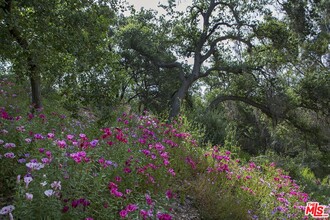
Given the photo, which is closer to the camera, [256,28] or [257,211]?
[257,211]

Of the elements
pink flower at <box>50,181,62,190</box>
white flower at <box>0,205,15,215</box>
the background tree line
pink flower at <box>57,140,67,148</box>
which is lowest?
white flower at <box>0,205,15,215</box>

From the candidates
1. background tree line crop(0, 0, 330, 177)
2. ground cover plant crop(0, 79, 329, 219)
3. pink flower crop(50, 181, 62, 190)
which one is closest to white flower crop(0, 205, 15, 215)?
ground cover plant crop(0, 79, 329, 219)

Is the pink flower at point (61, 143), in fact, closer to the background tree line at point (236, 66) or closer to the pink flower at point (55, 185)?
the pink flower at point (55, 185)

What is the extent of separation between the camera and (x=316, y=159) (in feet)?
54.1

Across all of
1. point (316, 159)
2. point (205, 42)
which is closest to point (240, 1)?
point (205, 42)

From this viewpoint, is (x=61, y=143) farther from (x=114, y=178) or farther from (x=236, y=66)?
(x=236, y=66)

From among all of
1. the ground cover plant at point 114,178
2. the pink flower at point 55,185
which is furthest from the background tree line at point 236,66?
the pink flower at point 55,185

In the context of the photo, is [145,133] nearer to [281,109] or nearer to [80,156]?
[80,156]

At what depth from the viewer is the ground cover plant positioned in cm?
228

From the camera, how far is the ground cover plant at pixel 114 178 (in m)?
2.28

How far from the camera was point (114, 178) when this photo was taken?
3.02 metres

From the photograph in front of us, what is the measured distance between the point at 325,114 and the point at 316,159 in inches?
225

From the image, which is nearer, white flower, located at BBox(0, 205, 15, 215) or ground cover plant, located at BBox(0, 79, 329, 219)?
white flower, located at BBox(0, 205, 15, 215)

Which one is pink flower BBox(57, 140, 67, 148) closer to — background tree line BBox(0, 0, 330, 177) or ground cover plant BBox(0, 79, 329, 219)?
ground cover plant BBox(0, 79, 329, 219)
